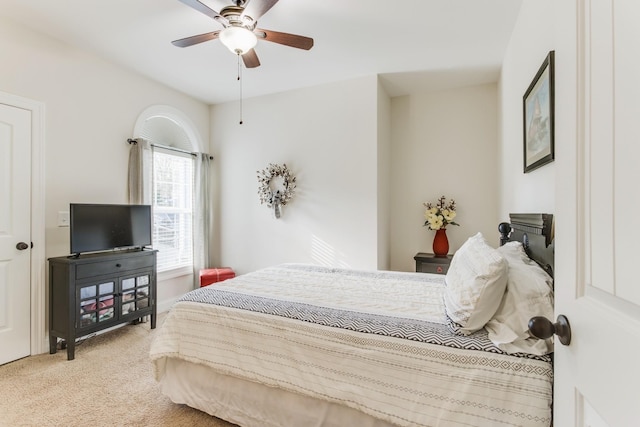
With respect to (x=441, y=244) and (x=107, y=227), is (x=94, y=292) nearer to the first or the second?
(x=107, y=227)

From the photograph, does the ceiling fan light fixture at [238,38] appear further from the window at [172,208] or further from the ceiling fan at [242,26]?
the window at [172,208]

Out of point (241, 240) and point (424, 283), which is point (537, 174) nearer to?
point (424, 283)

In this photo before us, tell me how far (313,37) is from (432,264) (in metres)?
2.68

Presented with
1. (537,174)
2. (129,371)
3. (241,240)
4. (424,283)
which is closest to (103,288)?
(129,371)

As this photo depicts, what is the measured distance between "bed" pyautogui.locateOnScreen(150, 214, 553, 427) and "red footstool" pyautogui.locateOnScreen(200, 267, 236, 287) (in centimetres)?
206

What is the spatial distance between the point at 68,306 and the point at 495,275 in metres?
3.17

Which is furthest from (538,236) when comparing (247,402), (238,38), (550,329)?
(238,38)

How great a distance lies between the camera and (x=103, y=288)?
2867 millimetres

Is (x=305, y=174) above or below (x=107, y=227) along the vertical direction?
above

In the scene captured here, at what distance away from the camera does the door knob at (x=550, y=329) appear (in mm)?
676

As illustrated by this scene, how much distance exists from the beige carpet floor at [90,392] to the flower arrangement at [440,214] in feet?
9.77

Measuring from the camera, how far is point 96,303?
2.81 metres

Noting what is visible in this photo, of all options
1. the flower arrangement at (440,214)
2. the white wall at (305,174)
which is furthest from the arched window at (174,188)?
the flower arrangement at (440,214)

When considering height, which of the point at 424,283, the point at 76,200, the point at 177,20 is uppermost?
the point at 177,20
